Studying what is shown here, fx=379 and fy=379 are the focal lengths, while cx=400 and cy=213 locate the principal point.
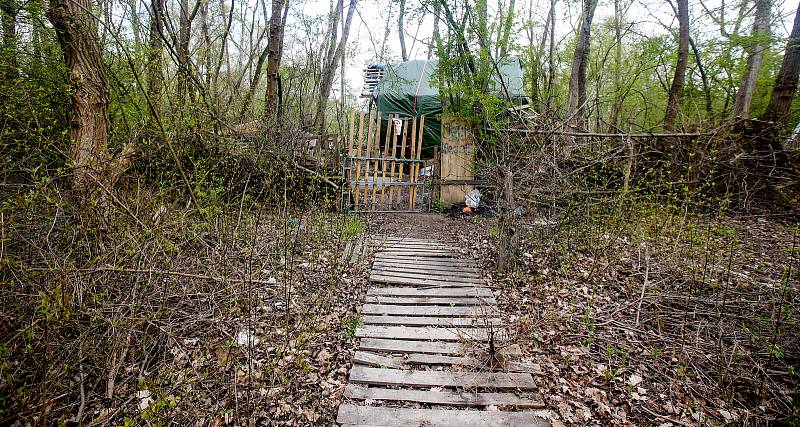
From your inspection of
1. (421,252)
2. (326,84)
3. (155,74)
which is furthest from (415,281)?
(326,84)

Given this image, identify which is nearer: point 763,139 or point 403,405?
point 403,405

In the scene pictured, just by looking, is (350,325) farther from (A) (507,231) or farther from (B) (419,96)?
(B) (419,96)

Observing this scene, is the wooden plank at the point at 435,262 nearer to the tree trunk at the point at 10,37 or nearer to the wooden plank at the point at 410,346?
the wooden plank at the point at 410,346

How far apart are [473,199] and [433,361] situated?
595cm

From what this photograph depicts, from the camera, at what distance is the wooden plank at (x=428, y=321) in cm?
404

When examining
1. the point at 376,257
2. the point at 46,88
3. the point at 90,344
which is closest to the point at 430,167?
the point at 376,257

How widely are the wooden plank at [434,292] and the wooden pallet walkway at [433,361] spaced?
0.01 m

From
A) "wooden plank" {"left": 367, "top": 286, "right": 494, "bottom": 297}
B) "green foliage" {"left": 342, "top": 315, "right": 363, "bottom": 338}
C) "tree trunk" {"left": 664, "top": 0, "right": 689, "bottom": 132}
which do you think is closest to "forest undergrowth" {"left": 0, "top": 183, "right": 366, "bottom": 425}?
"green foliage" {"left": 342, "top": 315, "right": 363, "bottom": 338}

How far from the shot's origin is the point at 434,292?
4824 mm

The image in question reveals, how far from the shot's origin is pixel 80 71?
3.94 m

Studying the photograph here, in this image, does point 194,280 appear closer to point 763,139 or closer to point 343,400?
point 343,400

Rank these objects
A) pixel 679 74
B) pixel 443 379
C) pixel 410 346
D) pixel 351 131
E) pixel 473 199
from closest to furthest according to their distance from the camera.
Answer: pixel 443 379, pixel 410 346, pixel 351 131, pixel 679 74, pixel 473 199

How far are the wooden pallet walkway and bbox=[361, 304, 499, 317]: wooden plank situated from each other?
11 mm

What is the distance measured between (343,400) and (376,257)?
3.13 meters
